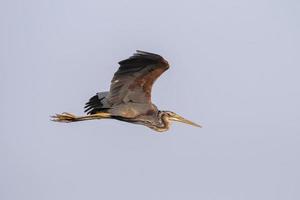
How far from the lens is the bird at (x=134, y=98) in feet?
53.3

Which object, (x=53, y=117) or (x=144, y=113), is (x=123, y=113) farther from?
(x=53, y=117)

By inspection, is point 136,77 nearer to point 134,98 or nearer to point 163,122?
point 134,98

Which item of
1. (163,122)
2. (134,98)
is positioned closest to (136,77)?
(134,98)

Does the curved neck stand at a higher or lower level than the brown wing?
lower

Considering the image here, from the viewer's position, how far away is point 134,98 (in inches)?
672

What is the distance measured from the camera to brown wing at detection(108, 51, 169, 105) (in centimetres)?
1609

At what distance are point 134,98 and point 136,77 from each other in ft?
2.07

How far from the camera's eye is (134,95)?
55.8ft

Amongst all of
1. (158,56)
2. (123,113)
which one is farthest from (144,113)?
(158,56)

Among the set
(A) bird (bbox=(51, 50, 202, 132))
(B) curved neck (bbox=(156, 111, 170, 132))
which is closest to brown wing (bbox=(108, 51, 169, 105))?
(A) bird (bbox=(51, 50, 202, 132))

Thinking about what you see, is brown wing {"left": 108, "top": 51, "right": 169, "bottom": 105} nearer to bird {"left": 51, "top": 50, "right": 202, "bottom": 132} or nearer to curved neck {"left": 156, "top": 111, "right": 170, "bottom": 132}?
bird {"left": 51, "top": 50, "right": 202, "bottom": 132}

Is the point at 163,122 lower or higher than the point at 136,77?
lower

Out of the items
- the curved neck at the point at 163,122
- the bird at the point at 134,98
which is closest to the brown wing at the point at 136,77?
the bird at the point at 134,98

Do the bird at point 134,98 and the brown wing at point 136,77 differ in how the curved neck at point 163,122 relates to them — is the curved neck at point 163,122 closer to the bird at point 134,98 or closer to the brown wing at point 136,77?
the bird at point 134,98
